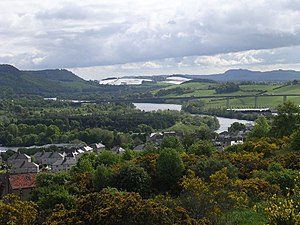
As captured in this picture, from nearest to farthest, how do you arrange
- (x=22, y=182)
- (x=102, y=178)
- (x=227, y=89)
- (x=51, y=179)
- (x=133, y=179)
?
(x=133, y=179) < (x=102, y=178) < (x=51, y=179) < (x=22, y=182) < (x=227, y=89)

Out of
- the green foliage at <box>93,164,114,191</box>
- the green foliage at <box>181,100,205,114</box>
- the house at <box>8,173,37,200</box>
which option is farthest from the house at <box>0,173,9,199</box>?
the green foliage at <box>181,100,205,114</box>

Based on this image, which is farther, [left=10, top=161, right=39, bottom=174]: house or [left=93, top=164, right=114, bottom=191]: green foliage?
[left=10, top=161, right=39, bottom=174]: house

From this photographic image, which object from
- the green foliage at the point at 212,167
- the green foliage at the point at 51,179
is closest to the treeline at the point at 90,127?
the green foliage at the point at 51,179

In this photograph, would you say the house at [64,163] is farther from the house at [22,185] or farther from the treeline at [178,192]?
the treeline at [178,192]

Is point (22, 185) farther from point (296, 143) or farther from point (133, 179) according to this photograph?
point (296, 143)

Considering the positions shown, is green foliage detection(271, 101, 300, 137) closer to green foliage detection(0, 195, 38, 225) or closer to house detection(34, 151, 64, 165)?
green foliage detection(0, 195, 38, 225)

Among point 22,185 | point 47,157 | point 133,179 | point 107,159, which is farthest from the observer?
point 47,157

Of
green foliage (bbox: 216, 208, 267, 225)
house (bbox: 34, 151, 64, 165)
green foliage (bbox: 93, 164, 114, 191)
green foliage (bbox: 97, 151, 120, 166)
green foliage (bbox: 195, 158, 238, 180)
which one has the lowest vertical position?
house (bbox: 34, 151, 64, 165)

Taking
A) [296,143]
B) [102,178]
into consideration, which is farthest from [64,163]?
[102,178]
